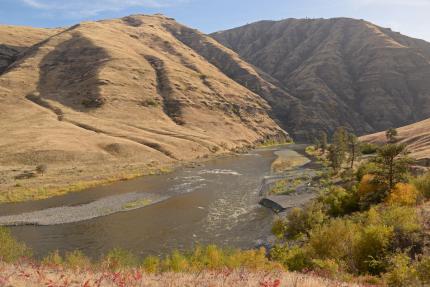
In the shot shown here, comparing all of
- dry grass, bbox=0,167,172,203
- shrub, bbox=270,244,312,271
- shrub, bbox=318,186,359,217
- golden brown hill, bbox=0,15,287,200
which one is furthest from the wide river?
golden brown hill, bbox=0,15,287,200

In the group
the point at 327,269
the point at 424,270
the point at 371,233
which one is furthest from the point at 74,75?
the point at 424,270

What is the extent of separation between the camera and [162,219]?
49.4 meters

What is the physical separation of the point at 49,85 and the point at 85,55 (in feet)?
101

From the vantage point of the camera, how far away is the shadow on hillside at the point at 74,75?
→ 490ft

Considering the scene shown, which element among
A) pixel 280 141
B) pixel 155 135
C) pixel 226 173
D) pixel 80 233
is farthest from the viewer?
pixel 280 141

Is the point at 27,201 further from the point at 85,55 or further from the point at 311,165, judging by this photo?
the point at 85,55

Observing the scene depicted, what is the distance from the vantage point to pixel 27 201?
200ft

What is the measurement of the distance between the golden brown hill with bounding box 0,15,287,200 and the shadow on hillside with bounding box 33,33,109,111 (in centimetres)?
40

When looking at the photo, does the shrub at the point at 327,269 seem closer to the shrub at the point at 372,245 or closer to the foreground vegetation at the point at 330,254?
the foreground vegetation at the point at 330,254

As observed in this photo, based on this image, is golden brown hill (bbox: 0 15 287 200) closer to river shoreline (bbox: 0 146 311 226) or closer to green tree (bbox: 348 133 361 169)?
river shoreline (bbox: 0 146 311 226)

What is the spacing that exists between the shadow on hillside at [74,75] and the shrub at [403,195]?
12594 centimetres

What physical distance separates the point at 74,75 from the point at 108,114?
145 feet

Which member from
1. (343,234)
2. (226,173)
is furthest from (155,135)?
(343,234)

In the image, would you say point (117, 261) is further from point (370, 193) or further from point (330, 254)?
point (370, 193)
